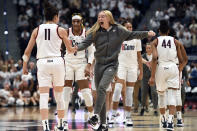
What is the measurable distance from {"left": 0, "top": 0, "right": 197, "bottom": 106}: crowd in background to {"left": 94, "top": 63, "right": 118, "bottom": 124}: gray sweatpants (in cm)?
1247

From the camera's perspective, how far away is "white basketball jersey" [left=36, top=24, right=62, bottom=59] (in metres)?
10.6

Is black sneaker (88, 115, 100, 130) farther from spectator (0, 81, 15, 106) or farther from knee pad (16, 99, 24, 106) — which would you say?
knee pad (16, 99, 24, 106)

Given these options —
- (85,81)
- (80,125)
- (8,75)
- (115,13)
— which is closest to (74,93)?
(80,125)

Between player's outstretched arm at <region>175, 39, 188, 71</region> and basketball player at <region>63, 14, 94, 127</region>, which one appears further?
player's outstretched arm at <region>175, 39, 188, 71</region>

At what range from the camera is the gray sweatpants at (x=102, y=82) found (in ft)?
35.3

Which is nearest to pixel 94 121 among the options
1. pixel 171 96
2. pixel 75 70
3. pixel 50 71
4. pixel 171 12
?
pixel 50 71

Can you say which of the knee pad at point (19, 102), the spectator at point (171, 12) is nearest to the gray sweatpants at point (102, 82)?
the knee pad at point (19, 102)

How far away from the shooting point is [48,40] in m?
10.6

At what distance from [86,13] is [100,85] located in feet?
62.5

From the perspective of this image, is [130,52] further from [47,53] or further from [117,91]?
[47,53]

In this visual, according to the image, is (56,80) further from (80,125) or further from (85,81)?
(80,125)

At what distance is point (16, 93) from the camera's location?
2403 cm

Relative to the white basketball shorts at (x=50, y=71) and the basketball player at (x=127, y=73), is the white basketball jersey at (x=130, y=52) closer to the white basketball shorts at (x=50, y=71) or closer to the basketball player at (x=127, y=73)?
the basketball player at (x=127, y=73)

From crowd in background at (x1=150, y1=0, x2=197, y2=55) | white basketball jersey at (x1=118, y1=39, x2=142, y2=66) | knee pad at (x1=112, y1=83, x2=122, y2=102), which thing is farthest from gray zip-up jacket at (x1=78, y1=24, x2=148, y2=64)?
crowd in background at (x1=150, y1=0, x2=197, y2=55)
